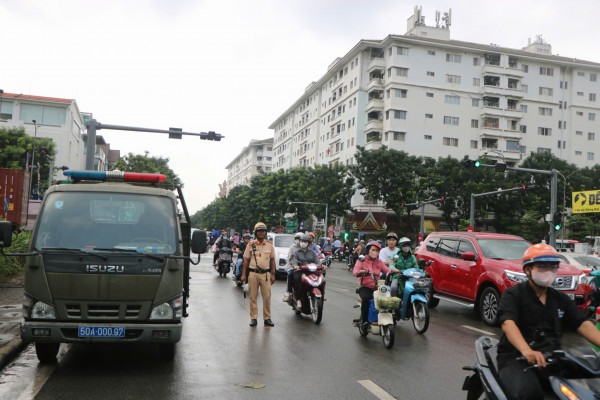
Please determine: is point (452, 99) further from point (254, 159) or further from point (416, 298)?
point (254, 159)

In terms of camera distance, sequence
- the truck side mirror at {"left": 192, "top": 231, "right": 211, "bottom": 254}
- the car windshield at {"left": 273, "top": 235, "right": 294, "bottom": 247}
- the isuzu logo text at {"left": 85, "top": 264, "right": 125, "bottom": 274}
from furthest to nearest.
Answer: the car windshield at {"left": 273, "top": 235, "right": 294, "bottom": 247} < the truck side mirror at {"left": 192, "top": 231, "right": 211, "bottom": 254} < the isuzu logo text at {"left": 85, "top": 264, "right": 125, "bottom": 274}

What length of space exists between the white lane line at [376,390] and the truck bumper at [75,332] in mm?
2127

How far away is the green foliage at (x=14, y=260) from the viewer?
14522 mm

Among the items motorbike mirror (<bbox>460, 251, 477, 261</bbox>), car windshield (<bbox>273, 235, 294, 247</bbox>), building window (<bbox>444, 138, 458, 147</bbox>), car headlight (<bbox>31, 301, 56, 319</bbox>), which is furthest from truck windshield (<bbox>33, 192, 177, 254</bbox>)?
building window (<bbox>444, 138, 458, 147</bbox>)

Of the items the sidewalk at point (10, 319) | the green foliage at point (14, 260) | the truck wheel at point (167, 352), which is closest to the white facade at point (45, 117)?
the green foliage at point (14, 260)

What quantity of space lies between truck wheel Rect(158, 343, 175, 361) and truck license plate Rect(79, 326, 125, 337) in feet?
2.88

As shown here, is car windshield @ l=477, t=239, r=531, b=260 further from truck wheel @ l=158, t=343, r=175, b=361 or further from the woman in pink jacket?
truck wheel @ l=158, t=343, r=175, b=361

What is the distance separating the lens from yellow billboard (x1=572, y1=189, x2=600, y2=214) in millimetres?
30025

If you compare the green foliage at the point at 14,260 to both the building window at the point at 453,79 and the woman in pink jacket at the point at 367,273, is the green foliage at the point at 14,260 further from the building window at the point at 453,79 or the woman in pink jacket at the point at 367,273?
the building window at the point at 453,79

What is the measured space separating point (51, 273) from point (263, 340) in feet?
11.5

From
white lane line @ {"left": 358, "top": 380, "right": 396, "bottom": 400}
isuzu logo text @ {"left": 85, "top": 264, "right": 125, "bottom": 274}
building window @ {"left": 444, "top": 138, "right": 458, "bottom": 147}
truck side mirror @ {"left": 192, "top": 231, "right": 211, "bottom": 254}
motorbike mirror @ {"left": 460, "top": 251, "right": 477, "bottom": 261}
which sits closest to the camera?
white lane line @ {"left": 358, "top": 380, "right": 396, "bottom": 400}

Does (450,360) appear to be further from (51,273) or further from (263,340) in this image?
(51,273)

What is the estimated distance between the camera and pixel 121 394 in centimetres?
533

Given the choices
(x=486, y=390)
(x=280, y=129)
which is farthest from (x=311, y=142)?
(x=486, y=390)
